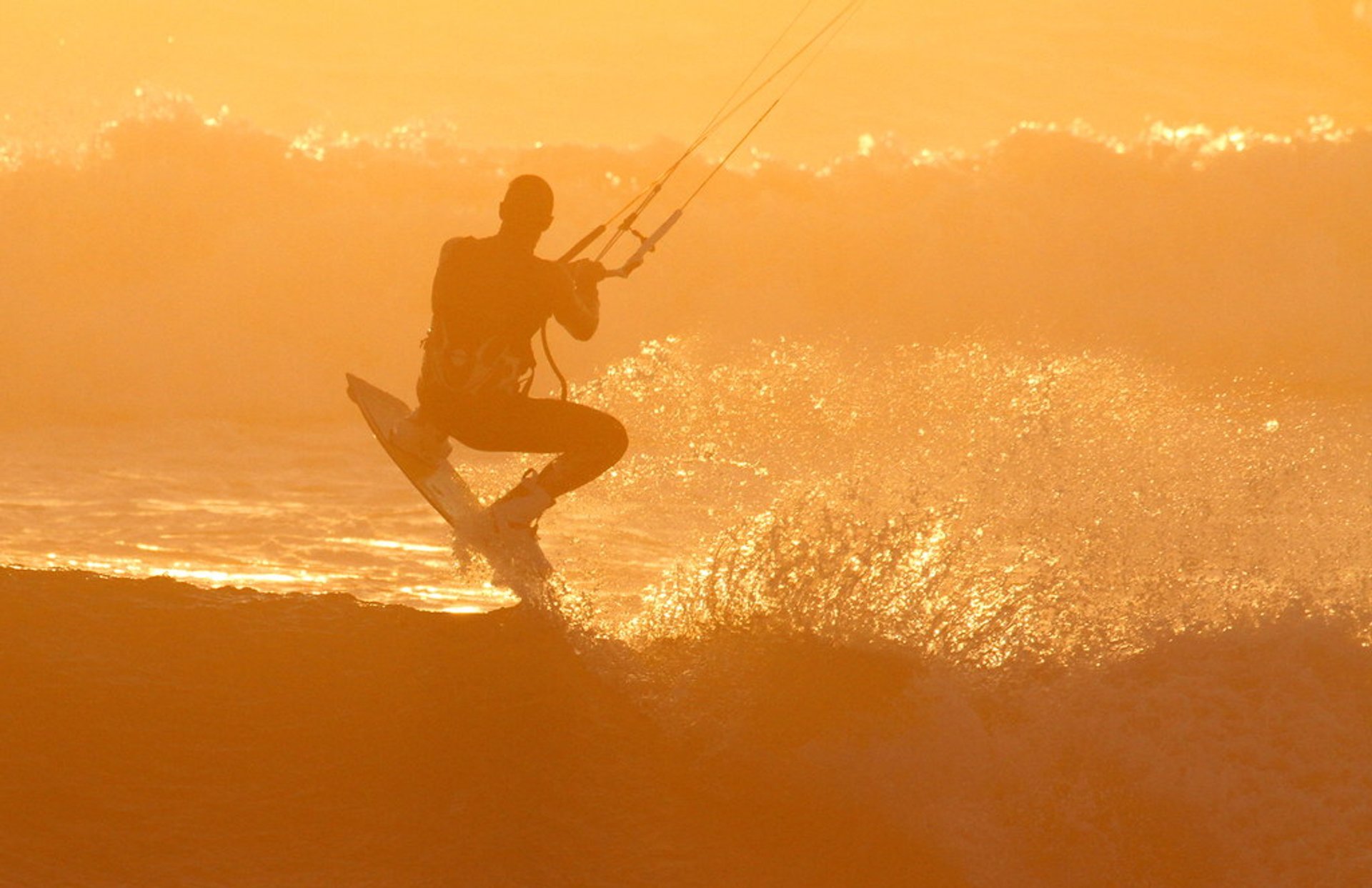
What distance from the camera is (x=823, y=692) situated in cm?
748

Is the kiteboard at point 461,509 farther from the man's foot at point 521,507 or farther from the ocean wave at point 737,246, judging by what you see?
the ocean wave at point 737,246

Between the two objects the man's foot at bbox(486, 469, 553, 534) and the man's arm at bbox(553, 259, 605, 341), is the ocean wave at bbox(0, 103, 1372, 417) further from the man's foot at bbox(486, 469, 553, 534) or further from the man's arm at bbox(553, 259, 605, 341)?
the man's arm at bbox(553, 259, 605, 341)

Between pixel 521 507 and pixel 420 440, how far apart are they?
65cm

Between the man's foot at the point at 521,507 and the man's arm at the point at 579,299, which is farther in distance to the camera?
the man's foot at the point at 521,507

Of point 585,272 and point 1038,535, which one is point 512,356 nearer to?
point 585,272

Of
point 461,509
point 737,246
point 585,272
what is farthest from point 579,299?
point 737,246

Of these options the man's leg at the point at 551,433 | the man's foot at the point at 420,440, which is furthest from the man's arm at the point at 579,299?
the man's foot at the point at 420,440

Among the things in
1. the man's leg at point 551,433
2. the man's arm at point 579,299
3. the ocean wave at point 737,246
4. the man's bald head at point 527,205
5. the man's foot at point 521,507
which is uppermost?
the man's bald head at point 527,205

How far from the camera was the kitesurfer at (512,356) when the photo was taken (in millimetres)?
7902

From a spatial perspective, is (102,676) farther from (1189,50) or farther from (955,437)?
(1189,50)

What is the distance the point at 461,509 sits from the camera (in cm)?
877

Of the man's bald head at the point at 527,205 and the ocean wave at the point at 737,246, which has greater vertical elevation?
the man's bald head at the point at 527,205

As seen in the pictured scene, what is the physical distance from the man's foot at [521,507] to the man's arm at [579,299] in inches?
32.3

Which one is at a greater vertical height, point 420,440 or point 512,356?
point 512,356
